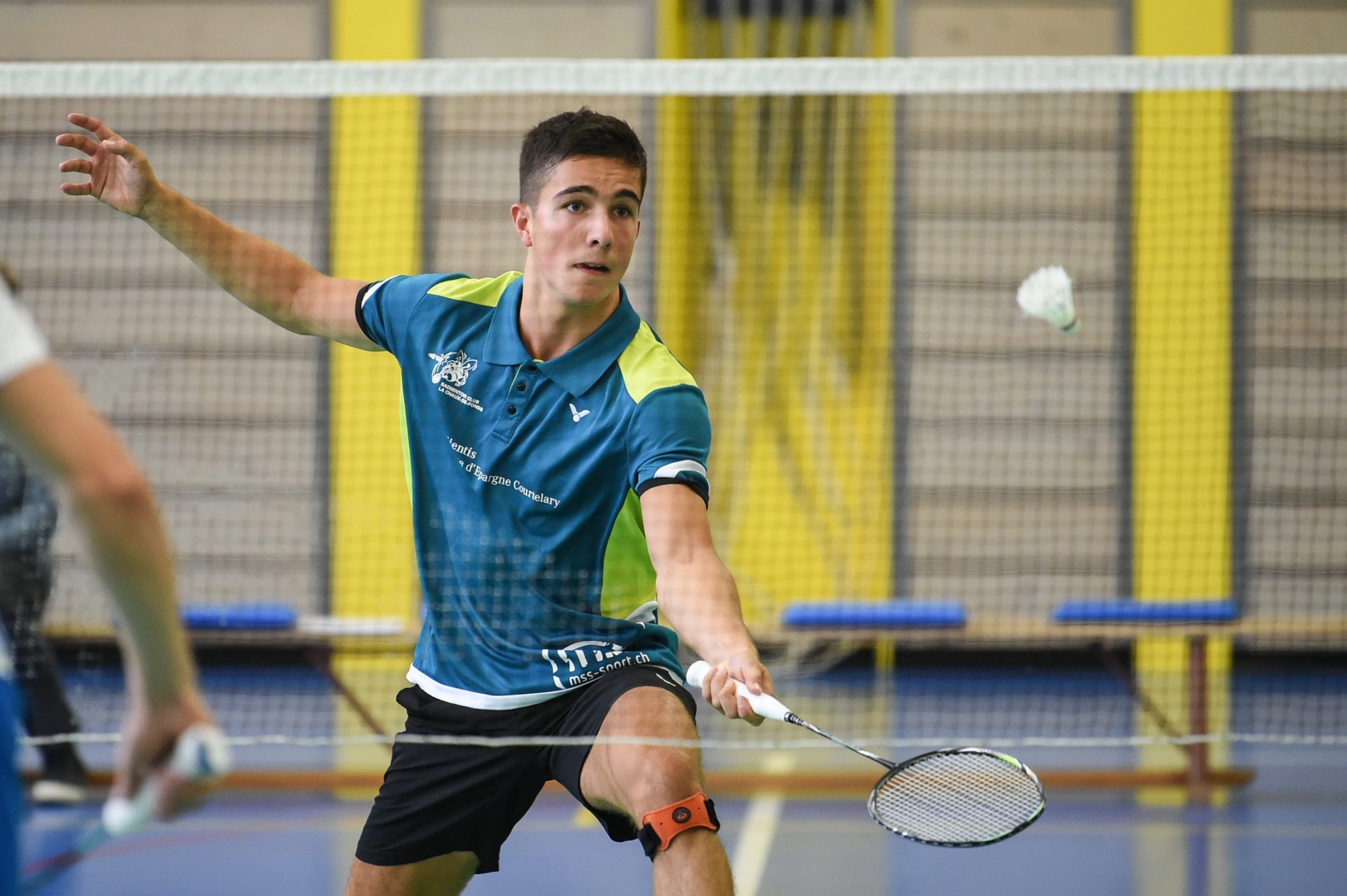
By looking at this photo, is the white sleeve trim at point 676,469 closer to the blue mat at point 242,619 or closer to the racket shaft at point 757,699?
the racket shaft at point 757,699

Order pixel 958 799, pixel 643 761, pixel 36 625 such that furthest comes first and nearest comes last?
pixel 36 625 → pixel 958 799 → pixel 643 761

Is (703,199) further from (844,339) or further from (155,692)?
(155,692)

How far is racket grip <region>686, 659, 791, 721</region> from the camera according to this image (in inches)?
92.2

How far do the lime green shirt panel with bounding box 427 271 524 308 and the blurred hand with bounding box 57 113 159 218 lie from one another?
2.04 ft

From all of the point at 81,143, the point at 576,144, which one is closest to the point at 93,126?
the point at 81,143

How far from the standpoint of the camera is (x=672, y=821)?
245 cm

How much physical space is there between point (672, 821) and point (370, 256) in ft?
23.7

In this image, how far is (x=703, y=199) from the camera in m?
8.78

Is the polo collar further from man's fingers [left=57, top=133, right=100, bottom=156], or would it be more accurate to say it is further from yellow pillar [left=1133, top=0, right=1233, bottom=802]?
yellow pillar [left=1133, top=0, right=1233, bottom=802]

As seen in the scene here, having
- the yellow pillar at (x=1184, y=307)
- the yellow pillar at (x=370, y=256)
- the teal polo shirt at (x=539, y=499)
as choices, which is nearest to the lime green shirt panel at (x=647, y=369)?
the teal polo shirt at (x=539, y=499)

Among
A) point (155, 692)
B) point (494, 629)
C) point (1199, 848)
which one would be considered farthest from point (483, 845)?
point (1199, 848)

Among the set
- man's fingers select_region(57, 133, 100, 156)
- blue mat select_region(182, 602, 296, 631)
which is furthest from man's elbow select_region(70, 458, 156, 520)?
blue mat select_region(182, 602, 296, 631)

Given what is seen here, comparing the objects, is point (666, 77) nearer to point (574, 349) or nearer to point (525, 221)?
point (525, 221)

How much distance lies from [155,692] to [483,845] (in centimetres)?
151
